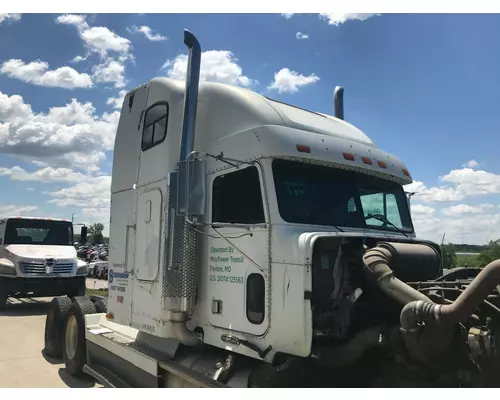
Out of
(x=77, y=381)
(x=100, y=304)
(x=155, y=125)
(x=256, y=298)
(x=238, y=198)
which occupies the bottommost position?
(x=77, y=381)

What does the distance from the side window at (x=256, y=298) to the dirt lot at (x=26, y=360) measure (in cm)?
362

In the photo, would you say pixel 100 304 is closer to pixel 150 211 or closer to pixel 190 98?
pixel 150 211

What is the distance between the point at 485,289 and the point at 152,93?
14.4 feet

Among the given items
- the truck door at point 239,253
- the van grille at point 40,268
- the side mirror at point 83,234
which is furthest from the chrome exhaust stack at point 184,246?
the side mirror at point 83,234

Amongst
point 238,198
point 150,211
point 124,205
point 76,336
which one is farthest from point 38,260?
point 238,198

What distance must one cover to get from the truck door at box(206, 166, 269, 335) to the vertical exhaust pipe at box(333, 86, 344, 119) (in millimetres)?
2751

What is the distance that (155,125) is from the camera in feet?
19.4

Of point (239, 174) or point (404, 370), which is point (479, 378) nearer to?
point (404, 370)

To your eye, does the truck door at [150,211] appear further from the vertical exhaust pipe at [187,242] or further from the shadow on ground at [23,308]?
the shadow on ground at [23,308]

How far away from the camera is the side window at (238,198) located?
4531mm

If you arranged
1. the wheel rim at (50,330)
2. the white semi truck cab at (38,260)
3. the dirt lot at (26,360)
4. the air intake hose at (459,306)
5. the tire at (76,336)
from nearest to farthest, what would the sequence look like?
the air intake hose at (459,306), the dirt lot at (26,360), the tire at (76,336), the wheel rim at (50,330), the white semi truck cab at (38,260)

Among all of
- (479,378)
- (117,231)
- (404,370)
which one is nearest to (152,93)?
(117,231)

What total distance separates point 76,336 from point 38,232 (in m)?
8.80

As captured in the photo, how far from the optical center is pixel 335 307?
13.5 ft
